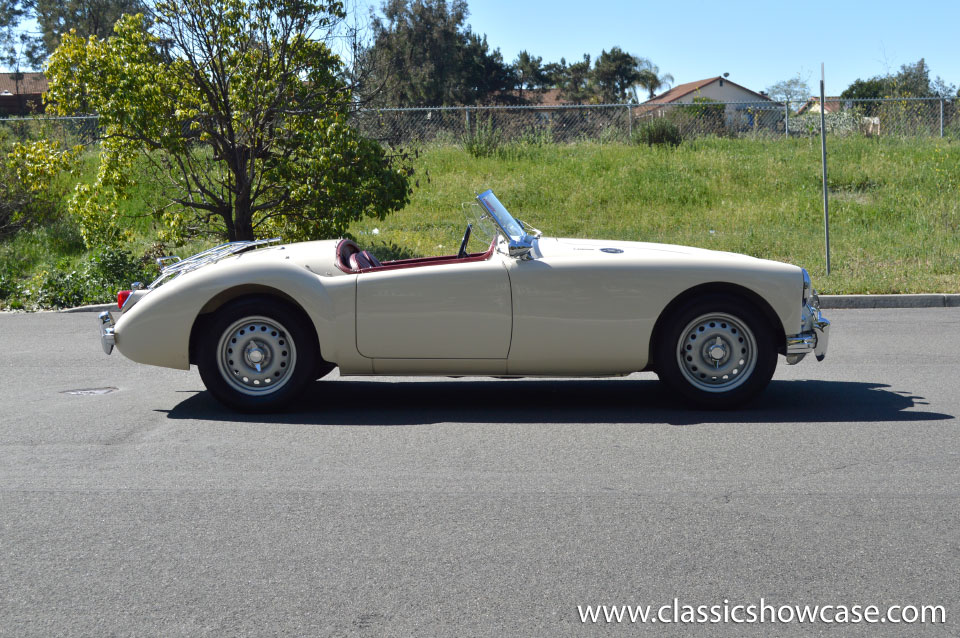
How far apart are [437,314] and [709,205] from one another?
1391cm

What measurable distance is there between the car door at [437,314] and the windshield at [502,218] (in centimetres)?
29

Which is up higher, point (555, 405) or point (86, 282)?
point (86, 282)

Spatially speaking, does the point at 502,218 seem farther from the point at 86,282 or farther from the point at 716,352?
the point at 86,282

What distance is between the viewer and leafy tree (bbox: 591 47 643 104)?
8206cm

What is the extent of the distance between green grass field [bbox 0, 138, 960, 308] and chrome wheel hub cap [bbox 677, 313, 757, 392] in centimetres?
704

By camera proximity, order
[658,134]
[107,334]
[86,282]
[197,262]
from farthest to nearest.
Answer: [658,134], [86,282], [197,262], [107,334]

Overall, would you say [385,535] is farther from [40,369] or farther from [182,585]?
[40,369]

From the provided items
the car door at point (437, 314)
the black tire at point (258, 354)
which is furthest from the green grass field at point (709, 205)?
the black tire at point (258, 354)

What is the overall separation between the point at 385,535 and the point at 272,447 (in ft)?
5.43

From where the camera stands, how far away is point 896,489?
14.6 feet

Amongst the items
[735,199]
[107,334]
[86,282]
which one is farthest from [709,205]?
[107,334]

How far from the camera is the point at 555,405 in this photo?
6480 millimetres

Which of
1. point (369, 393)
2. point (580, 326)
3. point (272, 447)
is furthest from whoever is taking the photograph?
point (369, 393)

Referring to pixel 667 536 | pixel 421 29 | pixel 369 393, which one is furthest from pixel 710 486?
pixel 421 29
